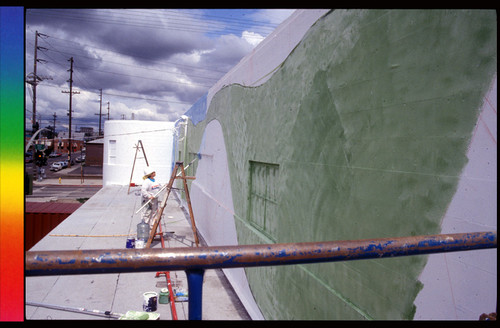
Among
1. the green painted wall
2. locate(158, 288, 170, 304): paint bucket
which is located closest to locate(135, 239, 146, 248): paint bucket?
locate(158, 288, 170, 304): paint bucket

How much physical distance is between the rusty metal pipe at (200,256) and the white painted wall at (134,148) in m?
19.8

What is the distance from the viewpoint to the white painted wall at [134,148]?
2036 cm

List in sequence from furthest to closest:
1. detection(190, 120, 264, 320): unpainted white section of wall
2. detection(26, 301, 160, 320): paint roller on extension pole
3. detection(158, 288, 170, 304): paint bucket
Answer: detection(190, 120, 264, 320): unpainted white section of wall
detection(158, 288, 170, 304): paint bucket
detection(26, 301, 160, 320): paint roller on extension pole

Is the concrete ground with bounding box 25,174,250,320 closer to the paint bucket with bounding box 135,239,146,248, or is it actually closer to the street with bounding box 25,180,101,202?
the paint bucket with bounding box 135,239,146,248

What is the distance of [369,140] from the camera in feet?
8.50

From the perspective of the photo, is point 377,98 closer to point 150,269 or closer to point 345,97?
point 345,97

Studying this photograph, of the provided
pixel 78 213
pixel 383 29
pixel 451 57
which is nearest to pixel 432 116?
pixel 451 57

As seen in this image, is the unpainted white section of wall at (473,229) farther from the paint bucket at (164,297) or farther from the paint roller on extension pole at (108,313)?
the paint bucket at (164,297)

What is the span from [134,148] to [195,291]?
797 inches

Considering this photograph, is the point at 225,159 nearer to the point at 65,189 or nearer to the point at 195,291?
the point at 195,291

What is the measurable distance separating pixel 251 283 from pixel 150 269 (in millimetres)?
4398

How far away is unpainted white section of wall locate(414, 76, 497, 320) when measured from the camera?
172cm

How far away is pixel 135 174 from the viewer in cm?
2056

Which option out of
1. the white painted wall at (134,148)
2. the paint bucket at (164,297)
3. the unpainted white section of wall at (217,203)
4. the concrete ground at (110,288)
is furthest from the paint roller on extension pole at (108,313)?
the white painted wall at (134,148)
